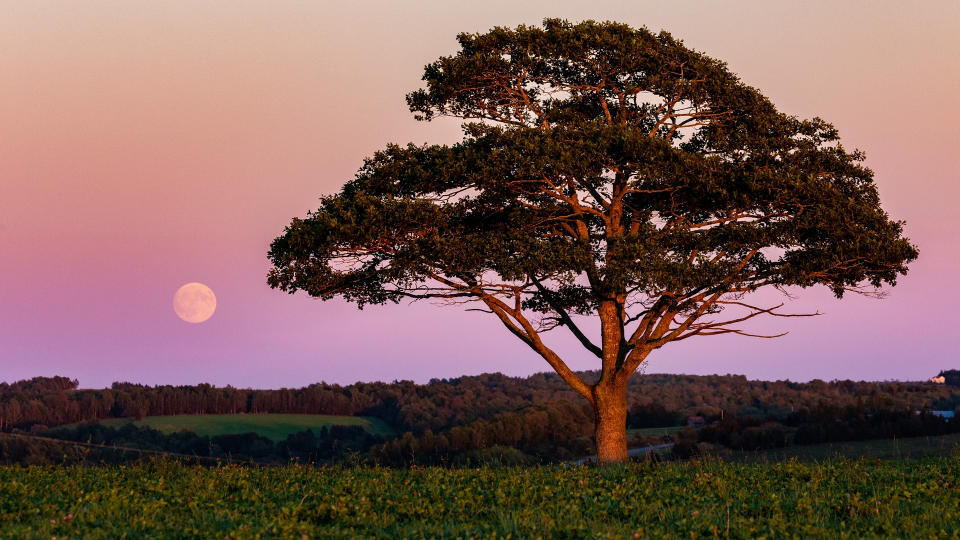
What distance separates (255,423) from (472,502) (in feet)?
459

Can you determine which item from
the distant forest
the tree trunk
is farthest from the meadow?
the distant forest

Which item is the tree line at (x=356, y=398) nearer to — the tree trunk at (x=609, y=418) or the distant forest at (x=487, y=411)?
the distant forest at (x=487, y=411)

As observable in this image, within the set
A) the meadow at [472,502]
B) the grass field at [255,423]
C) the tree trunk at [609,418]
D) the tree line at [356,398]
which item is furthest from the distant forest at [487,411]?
the meadow at [472,502]

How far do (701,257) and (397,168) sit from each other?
31.8ft

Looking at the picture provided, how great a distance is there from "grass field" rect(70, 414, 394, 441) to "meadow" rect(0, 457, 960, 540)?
126m

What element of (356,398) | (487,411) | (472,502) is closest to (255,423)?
(356,398)

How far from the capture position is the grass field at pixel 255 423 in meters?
138

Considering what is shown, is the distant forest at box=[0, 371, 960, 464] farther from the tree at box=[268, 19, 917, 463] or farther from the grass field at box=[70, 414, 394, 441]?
the tree at box=[268, 19, 917, 463]

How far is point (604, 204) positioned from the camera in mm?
25312

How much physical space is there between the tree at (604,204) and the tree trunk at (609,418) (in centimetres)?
6

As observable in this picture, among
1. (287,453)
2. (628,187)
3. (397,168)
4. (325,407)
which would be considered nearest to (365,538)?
(397,168)

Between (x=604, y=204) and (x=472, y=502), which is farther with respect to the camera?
(x=604, y=204)

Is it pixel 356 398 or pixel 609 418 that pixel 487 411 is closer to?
pixel 356 398

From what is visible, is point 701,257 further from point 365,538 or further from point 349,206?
point 365,538
